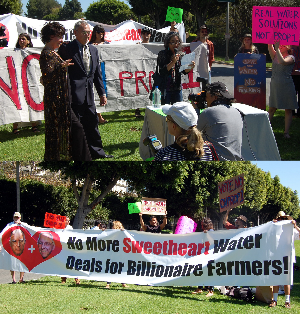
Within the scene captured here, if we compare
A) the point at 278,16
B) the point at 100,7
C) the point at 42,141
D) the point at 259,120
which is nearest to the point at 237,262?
the point at 259,120

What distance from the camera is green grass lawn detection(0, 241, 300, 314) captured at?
4660 millimetres

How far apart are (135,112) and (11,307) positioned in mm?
4152

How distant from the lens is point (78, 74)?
4.73 metres

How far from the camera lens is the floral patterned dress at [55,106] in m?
4.54

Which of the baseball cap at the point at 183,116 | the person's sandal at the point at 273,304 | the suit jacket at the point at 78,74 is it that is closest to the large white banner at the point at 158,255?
the person's sandal at the point at 273,304

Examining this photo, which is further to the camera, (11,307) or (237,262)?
(237,262)

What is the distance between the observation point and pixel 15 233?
23.2 ft

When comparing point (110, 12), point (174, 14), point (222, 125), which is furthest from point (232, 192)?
point (110, 12)

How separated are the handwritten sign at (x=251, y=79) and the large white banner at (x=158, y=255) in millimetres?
2989

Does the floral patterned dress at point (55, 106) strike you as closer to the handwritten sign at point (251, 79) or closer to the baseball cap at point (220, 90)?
the baseball cap at point (220, 90)

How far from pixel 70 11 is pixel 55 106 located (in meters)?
8.62

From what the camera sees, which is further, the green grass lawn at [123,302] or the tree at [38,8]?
the tree at [38,8]

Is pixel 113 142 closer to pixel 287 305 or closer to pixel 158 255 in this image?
pixel 158 255

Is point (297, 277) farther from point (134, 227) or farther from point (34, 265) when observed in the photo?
point (134, 227)
